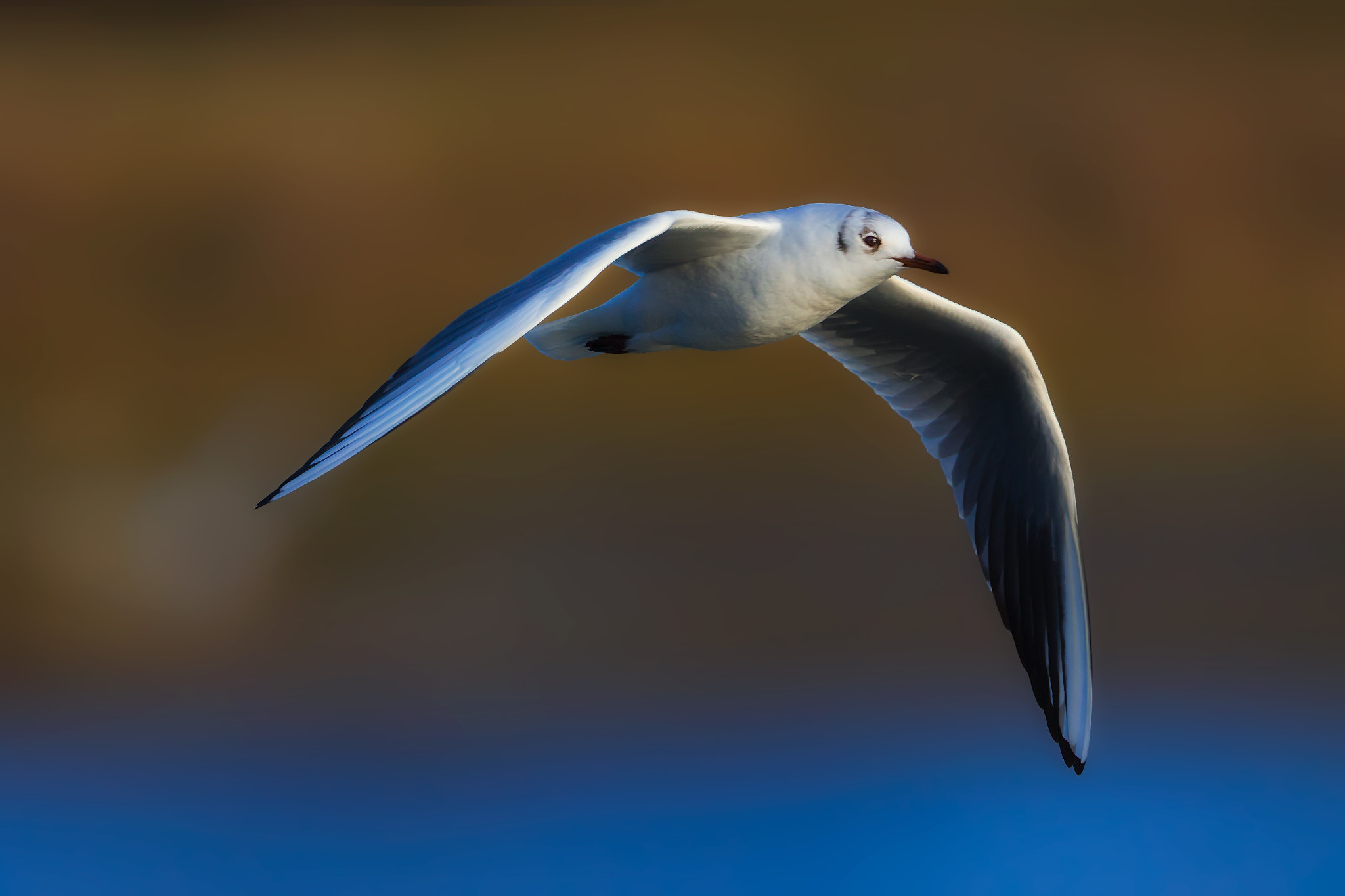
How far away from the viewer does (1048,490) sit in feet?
7.72

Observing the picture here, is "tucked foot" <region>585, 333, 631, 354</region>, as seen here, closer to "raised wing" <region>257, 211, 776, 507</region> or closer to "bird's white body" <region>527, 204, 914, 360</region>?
"bird's white body" <region>527, 204, 914, 360</region>

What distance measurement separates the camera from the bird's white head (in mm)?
1893

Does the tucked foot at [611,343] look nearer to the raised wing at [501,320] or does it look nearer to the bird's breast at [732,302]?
the bird's breast at [732,302]

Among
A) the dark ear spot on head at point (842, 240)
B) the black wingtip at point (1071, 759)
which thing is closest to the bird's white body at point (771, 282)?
the dark ear spot on head at point (842, 240)

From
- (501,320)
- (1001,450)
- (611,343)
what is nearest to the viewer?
(501,320)

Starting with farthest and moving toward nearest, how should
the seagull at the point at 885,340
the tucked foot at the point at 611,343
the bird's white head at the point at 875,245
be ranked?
1. the tucked foot at the point at 611,343
2. the bird's white head at the point at 875,245
3. the seagull at the point at 885,340

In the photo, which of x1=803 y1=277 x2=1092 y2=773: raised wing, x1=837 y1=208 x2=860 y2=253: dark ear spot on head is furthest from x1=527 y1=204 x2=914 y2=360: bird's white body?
x1=803 y1=277 x2=1092 y2=773: raised wing

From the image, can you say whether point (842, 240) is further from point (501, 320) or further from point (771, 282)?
point (501, 320)

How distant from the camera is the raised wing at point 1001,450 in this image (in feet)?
7.58

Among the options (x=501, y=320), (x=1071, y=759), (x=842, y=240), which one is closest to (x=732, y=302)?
(x=842, y=240)

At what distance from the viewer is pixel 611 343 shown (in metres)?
2.16

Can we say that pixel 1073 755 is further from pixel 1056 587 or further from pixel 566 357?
pixel 566 357

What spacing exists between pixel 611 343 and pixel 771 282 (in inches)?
14.7

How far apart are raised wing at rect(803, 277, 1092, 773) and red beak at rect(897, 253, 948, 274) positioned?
13.5 inches
